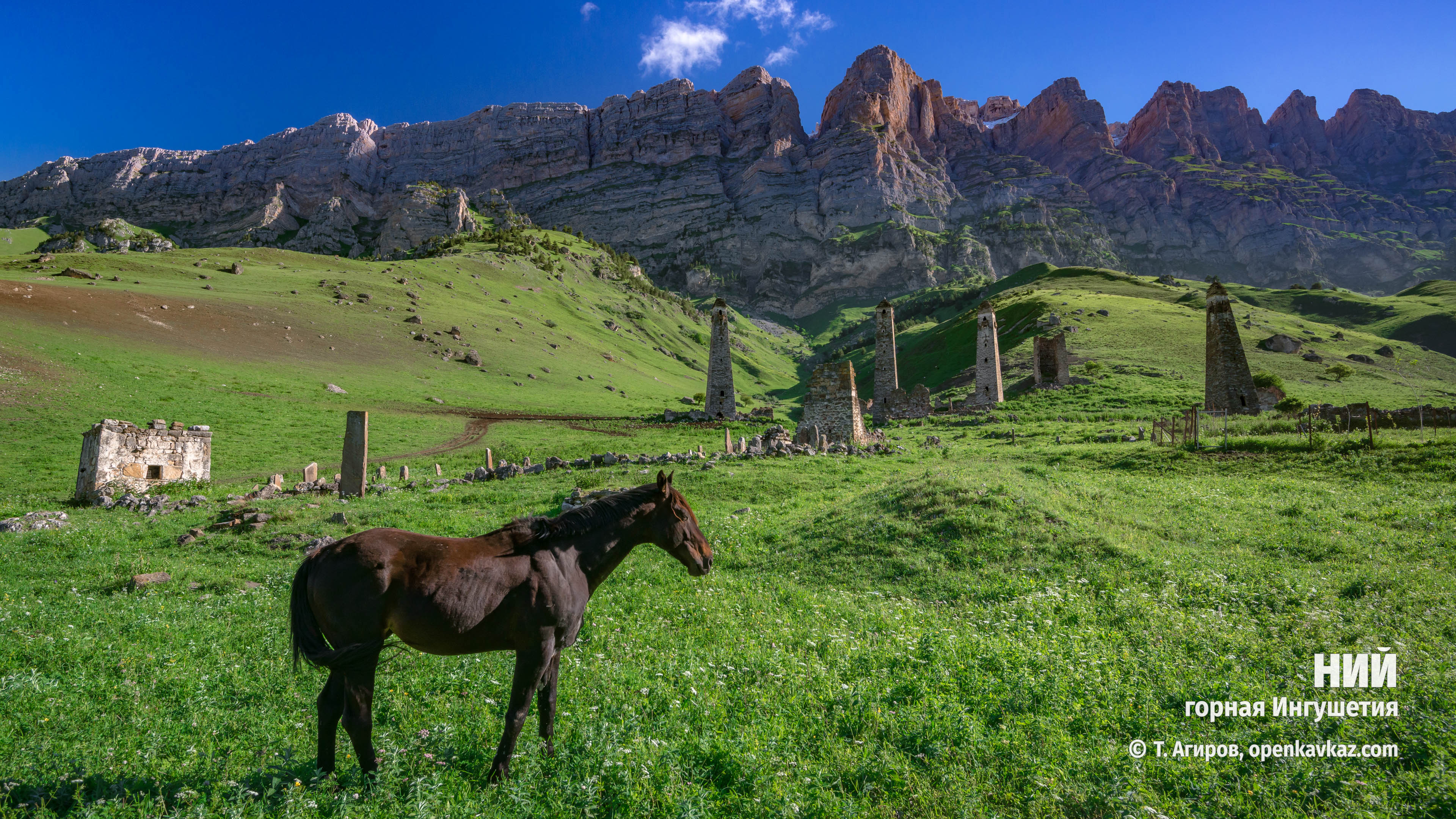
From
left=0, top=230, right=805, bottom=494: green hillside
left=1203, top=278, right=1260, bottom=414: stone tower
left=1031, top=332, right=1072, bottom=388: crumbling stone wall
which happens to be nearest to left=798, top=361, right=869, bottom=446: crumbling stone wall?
left=1203, top=278, right=1260, bottom=414: stone tower

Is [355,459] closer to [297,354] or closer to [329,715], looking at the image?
[329,715]

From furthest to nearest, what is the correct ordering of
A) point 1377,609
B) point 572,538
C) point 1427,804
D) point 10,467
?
1. point 10,467
2. point 1377,609
3. point 572,538
4. point 1427,804

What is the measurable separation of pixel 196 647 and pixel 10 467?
29834mm

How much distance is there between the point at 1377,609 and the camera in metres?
9.06

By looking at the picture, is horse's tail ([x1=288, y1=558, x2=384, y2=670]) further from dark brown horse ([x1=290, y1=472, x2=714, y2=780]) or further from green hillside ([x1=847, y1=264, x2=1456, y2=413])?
green hillside ([x1=847, y1=264, x2=1456, y2=413])

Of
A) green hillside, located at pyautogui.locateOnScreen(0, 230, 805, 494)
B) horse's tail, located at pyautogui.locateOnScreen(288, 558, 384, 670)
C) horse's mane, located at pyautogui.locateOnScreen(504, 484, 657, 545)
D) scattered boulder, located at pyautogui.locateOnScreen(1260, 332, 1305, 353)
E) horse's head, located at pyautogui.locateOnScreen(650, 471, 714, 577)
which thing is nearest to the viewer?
horse's tail, located at pyautogui.locateOnScreen(288, 558, 384, 670)

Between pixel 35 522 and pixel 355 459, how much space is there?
7842mm

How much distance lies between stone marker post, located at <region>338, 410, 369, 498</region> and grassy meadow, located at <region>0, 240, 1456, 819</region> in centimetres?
64

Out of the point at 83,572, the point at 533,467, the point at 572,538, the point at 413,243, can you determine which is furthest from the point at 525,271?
the point at 572,538

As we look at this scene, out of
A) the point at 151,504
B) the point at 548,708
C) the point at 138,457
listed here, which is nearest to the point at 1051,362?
the point at 548,708

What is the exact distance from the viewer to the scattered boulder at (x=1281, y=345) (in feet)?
202

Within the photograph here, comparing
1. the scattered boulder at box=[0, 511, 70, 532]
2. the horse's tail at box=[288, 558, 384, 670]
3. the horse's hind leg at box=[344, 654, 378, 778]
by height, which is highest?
the horse's tail at box=[288, 558, 384, 670]

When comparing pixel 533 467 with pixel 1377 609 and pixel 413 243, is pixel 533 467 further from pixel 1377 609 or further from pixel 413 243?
pixel 413 243

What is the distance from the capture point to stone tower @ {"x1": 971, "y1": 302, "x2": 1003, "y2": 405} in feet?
170
